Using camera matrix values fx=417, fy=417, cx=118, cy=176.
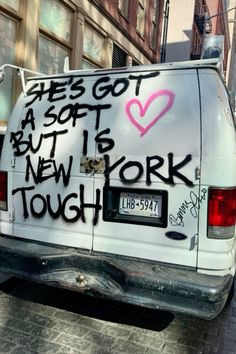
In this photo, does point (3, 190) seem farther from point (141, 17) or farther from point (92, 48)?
point (141, 17)

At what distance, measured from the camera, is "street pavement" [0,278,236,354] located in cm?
333

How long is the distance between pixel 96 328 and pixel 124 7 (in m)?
12.4

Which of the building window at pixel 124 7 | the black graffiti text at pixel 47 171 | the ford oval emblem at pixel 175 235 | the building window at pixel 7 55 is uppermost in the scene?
the building window at pixel 124 7

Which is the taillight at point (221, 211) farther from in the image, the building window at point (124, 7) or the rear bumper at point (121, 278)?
the building window at point (124, 7)

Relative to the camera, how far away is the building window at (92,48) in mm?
11359

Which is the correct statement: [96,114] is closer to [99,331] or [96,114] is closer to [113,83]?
[113,83]

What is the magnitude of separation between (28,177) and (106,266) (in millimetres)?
1113

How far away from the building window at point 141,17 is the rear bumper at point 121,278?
1352 centimetres

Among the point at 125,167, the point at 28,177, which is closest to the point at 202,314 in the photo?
the point at 125,167

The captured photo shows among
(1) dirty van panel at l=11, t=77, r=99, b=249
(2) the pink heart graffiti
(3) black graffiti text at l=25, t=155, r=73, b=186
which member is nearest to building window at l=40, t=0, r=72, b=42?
(1) dirty van panel at l=11, t=77, r=99, b=249

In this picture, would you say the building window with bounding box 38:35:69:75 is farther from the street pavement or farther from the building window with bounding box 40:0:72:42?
the street pavement

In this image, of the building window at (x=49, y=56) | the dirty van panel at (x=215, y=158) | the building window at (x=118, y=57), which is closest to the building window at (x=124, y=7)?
the building window at (x=118, y=57)

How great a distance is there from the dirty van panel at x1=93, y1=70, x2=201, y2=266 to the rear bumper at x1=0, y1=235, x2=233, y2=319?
0.46 feet

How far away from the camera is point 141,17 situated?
15.9 m
